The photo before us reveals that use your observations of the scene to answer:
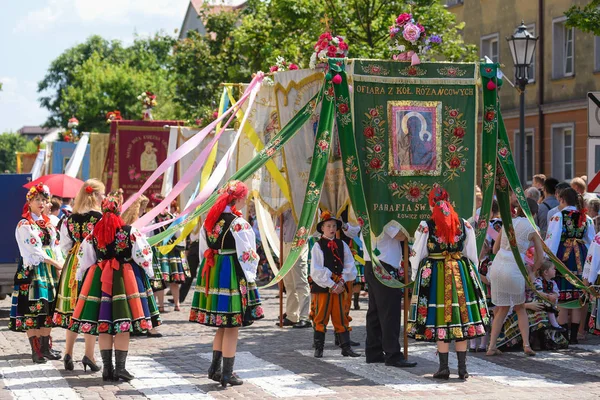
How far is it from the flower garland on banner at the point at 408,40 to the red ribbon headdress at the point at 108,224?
3.60 m

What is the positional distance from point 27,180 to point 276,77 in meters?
5.02

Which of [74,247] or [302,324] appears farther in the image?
[302,324]

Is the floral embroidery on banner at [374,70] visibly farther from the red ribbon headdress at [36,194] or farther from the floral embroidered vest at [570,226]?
the red ribbon headdress at [36,194]

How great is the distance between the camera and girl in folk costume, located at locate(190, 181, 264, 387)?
10.1 metres

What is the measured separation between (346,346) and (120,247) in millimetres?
3049

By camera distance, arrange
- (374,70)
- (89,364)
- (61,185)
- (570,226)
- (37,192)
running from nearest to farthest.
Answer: (89,364) < (374,70) < (37,192) < (570,226) < (61,185)

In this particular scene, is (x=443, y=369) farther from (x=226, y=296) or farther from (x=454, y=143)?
(x=454, y=143)

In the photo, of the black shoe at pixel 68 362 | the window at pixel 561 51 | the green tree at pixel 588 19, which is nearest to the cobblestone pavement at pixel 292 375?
the black shoe at pixel 68 362

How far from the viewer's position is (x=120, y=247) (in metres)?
10.3

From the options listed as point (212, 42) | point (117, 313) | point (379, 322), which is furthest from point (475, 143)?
point (212, 42)

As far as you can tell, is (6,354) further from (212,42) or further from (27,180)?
(212,42)

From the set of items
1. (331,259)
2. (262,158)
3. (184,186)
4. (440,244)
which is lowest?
(331,259)

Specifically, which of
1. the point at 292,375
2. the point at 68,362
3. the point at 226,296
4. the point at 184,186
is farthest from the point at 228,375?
the point at 184,186

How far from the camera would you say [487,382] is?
10.4 m
